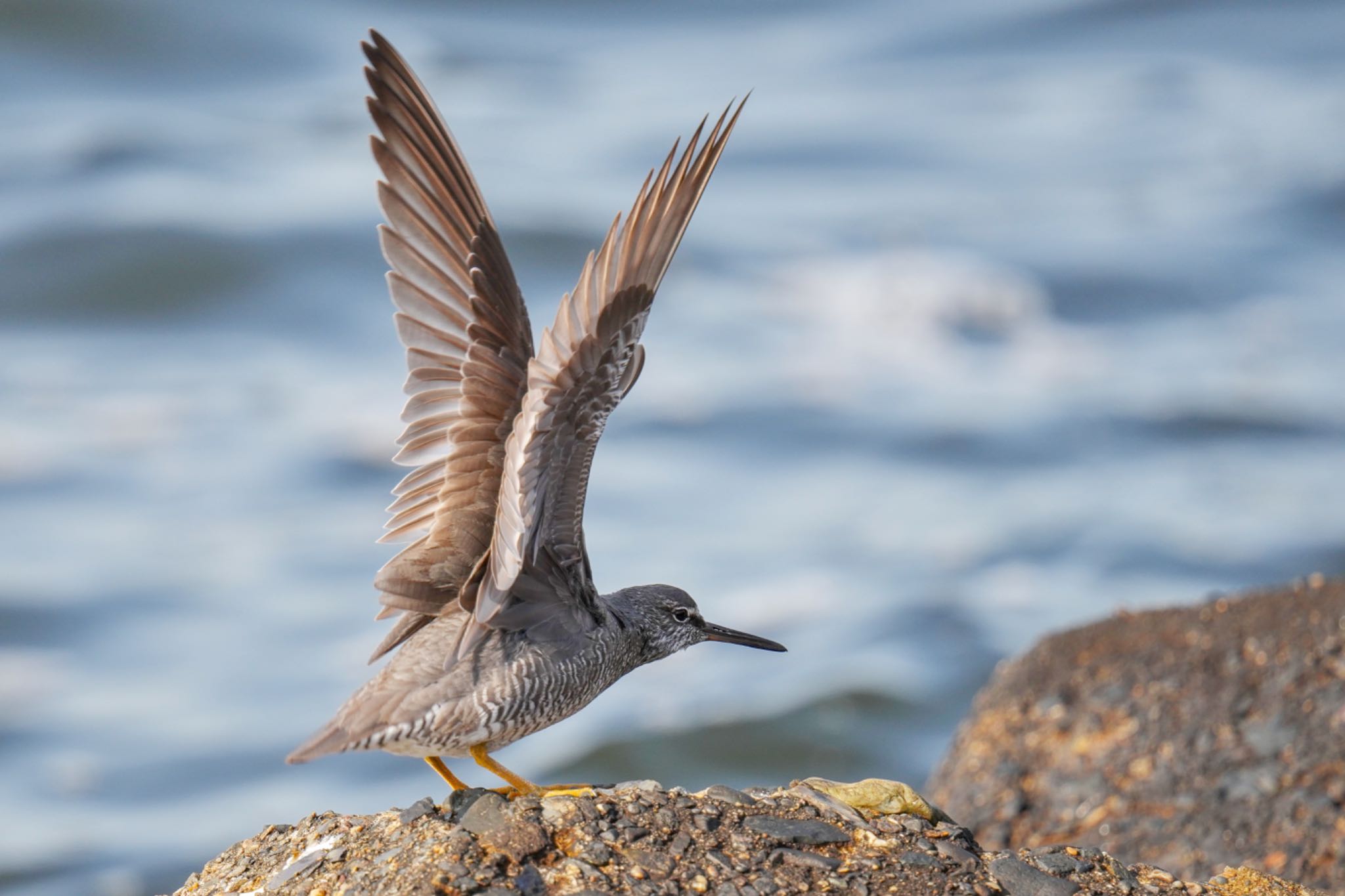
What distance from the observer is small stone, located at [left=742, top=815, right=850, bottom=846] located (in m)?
4.68

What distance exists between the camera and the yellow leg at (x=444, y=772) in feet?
17.6

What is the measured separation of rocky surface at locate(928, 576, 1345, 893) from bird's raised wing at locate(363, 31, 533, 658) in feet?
9.61

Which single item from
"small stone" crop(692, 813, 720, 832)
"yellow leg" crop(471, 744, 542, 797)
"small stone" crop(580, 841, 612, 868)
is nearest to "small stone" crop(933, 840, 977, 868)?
"small stone" crop(692, 813, 720, 832)

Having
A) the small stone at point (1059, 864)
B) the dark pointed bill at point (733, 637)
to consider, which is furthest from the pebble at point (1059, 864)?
the dark pointed bill at point (733, 637)

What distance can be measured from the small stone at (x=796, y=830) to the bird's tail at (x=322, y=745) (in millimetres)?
1430

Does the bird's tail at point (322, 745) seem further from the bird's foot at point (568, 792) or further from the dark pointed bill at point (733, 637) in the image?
the dark pointed bill at point (733, 637)

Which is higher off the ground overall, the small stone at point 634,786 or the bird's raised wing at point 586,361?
the bird's raised wing at point 586,361

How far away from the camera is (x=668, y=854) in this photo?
450 centimetres

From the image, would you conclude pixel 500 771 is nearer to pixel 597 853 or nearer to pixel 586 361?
pixel 597 853

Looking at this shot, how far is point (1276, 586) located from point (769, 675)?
6696 mm

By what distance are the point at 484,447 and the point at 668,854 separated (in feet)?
5.31

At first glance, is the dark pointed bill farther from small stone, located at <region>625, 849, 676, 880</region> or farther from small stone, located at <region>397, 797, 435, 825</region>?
small stone, located at <region>625, 849, 676, 880</region>

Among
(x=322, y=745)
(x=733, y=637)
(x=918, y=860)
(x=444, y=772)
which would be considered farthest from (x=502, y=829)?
(x=733, y=637)

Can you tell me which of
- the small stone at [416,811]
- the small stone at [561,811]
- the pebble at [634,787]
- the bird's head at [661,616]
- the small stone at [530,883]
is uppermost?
the bird's head at [661,616]
